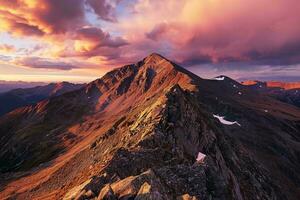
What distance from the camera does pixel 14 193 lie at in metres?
85.6

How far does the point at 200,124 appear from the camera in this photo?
73062 millimetres

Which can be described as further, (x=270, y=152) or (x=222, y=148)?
(x=270, y=152)

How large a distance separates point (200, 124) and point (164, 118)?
41.9 feet

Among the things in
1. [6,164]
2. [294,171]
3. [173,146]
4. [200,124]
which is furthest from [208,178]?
[6,164]

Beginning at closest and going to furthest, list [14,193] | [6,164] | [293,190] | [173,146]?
[173,146], [14,193], [293,190], [6,164]

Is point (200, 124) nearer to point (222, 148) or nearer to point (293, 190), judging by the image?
point (222, 148)

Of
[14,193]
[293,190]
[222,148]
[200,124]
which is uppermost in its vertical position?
[200,124]

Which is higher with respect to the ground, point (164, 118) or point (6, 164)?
point (164, 118)

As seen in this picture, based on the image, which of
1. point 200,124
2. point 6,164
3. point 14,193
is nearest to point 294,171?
point 200,124

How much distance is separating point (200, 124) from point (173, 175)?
38634mm

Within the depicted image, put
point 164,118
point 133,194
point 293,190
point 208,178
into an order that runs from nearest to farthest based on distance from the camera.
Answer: point 133,194, point 208,178, point 164,118, point 293,190

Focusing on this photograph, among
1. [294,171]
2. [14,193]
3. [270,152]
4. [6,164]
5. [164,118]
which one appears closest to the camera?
[164,118]

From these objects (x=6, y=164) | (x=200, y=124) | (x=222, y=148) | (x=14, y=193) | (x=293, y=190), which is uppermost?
(x=200, y=124)

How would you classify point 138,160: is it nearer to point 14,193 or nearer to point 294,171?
point 14,193
